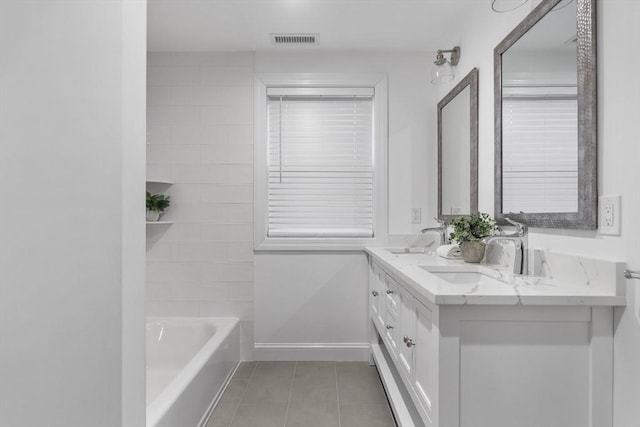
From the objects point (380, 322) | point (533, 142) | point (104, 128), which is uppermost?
point (533, 142)

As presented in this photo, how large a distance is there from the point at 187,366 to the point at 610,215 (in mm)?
1980

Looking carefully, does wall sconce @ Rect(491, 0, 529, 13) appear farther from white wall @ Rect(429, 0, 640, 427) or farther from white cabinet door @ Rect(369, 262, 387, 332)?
white cabinet door @ Rect(369, 262, 387, 332)

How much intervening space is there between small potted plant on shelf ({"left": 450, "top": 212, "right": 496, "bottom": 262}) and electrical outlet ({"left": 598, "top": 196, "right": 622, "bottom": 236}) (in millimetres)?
664

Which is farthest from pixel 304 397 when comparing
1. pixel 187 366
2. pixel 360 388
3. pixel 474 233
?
pixel 474 233

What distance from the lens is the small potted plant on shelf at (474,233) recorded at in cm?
188

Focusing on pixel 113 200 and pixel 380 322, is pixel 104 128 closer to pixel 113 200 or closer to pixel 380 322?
pixel 113 200

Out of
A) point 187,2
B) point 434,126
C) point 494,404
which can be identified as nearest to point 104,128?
point 494,404

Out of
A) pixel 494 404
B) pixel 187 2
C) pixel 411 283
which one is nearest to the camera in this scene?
pixel 494 404

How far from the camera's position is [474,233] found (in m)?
1.89

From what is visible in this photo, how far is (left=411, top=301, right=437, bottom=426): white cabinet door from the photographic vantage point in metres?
1.17

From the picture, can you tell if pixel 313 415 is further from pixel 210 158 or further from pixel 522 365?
pixel 210 158

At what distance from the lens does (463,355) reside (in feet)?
3.66

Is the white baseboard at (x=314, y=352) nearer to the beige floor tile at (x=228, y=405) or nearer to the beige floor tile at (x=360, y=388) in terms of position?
the beige floor tile at (x=360, y=388)

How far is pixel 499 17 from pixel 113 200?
6.58 feet
